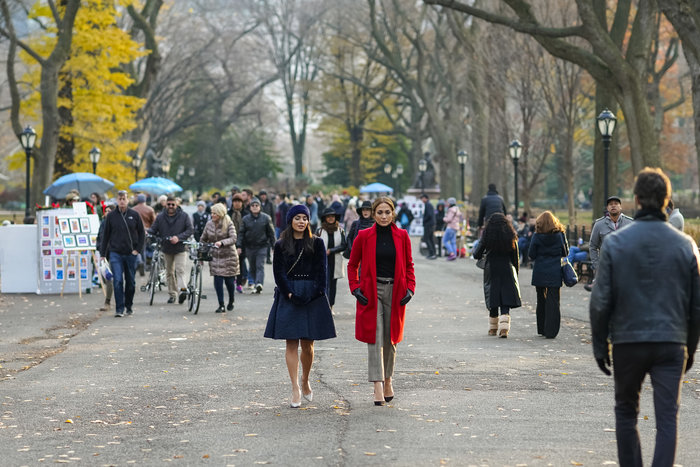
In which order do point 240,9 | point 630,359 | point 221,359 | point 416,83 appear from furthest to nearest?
point 240,9 → point 416,83 → point 221,359 → point 630,359

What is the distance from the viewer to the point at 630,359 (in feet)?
19.1

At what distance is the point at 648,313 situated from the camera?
19.1 feet

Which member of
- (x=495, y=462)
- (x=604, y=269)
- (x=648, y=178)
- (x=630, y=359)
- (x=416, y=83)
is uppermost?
(x=416, y=83)

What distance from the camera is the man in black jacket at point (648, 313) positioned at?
5.77 m

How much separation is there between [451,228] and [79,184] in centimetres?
1019

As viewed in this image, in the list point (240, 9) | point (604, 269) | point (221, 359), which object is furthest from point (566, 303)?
point (240, 9)

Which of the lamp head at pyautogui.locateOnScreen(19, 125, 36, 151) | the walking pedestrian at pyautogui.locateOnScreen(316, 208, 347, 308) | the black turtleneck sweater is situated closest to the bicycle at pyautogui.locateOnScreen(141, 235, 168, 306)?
the walking pedestrian at pyautogui.locateOnScreen(316, 208, 347, 308)

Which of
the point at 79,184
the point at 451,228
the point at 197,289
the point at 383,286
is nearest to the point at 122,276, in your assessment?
the point at 197,289

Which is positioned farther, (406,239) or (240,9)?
(240,9)

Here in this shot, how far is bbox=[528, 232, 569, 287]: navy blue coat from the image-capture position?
14.1 m

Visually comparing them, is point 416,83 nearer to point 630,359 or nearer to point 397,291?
point 397,291

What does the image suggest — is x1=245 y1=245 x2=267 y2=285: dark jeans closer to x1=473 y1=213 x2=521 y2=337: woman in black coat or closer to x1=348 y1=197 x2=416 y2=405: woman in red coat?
x1=473 y1=213 x2=521 y2=337: woman in black coat

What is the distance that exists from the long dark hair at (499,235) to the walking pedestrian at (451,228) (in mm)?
16831

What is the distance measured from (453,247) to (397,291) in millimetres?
22726
